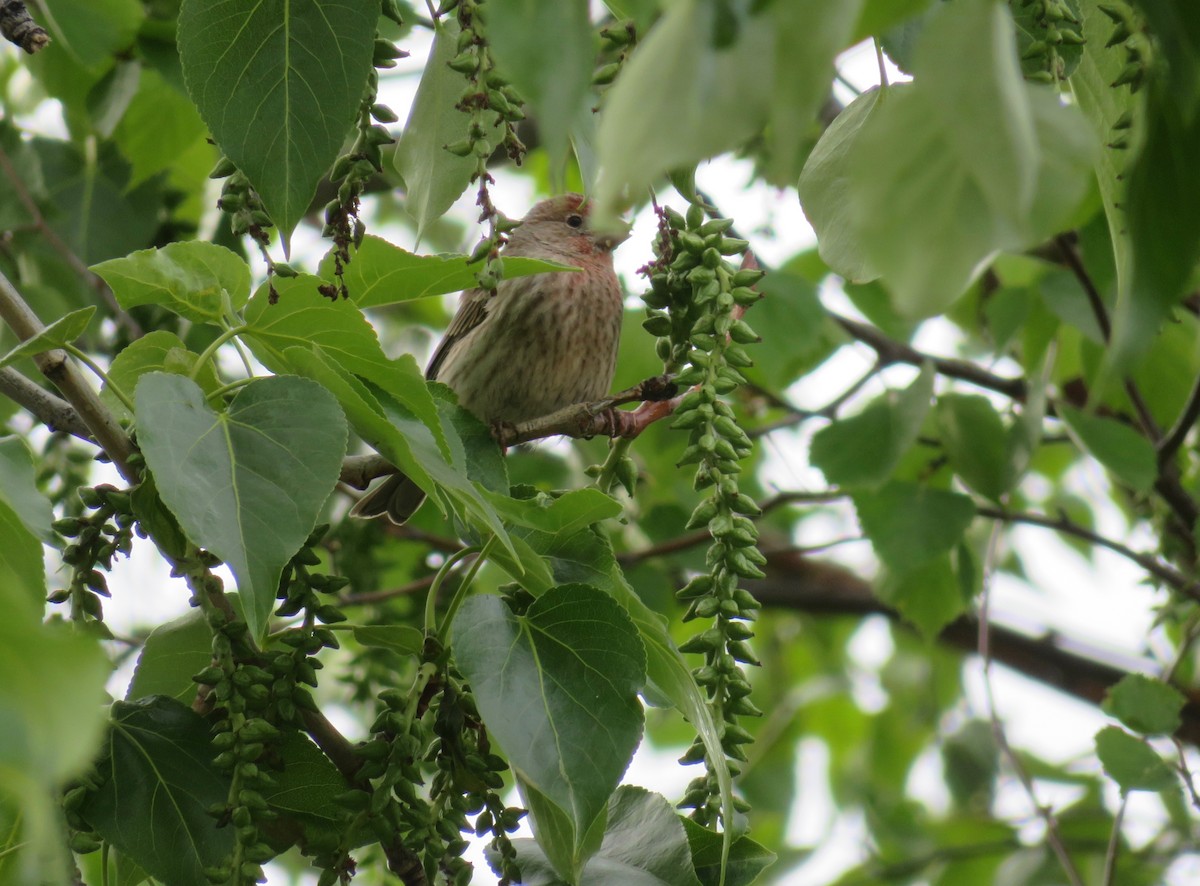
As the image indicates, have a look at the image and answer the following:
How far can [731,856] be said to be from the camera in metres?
1.72

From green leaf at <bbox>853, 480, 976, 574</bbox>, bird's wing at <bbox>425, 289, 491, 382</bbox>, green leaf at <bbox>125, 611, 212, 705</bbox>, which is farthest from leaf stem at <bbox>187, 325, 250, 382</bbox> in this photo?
bird's wing at <bbox>425, 289, 491, 382</bbox>

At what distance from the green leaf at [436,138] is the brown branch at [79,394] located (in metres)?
0.48

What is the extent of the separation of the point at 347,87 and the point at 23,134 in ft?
8.52

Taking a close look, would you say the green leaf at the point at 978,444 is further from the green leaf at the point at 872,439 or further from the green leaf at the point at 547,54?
the green leaf at the point at 547,54

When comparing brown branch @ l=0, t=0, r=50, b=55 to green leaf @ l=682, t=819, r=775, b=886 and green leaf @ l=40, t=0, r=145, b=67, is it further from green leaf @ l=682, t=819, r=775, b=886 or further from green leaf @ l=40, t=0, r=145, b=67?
green leaf @ l=682, t=819, r=775, b=886

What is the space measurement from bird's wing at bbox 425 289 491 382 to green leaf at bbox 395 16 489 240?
2.49 meters

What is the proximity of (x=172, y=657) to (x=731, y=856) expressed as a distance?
0.86m

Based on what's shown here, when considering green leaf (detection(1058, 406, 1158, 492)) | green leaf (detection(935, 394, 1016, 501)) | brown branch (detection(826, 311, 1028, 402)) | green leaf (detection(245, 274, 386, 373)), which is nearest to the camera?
green leaf (detection(245, 274, 386, 373))

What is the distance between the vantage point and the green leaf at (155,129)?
360 cm

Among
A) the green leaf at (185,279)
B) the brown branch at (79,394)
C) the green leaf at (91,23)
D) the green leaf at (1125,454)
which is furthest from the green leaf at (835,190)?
the green leaf at (1125,454)

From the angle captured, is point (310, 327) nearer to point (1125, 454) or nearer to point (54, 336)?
point (54, 336)

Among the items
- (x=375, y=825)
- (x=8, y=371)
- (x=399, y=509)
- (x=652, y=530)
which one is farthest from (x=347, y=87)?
(x=652, y=530)

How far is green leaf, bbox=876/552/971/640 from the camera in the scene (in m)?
4.28

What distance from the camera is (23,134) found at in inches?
147
